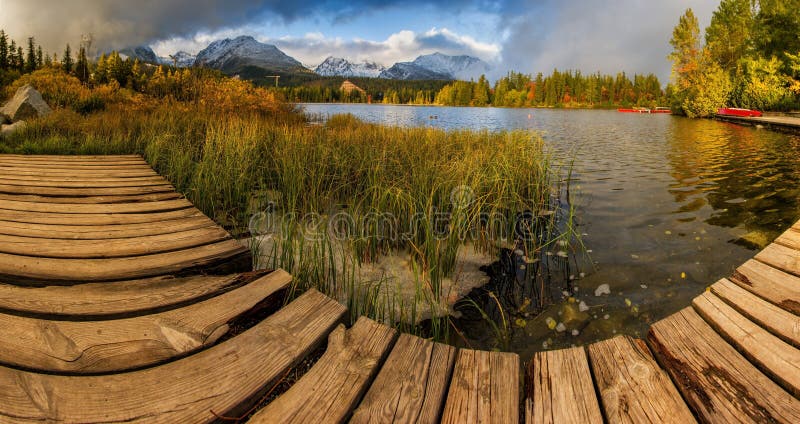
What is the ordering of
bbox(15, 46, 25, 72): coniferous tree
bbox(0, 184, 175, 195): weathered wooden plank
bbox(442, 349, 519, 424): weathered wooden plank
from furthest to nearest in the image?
bbox(15, 46, 25, 72): coniferous tree < bbox(0, 184, 175, 195): weathered wooden plank < bbox(442, 349, 519, 424): weathered wooden plank

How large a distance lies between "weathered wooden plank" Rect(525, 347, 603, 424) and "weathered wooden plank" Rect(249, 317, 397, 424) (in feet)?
1.90

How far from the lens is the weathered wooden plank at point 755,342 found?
145 cm

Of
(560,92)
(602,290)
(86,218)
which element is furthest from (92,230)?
(560,92)

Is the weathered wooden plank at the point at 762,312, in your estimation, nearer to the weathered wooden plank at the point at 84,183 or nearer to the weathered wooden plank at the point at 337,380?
the weathered wooden plank at the point at 337,380

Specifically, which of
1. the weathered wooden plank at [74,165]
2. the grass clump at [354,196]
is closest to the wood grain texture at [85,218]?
the grass clump at [354,196]

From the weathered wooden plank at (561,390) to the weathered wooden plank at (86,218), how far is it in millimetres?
2899

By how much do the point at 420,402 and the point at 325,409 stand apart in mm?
320

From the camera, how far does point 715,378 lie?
143cm

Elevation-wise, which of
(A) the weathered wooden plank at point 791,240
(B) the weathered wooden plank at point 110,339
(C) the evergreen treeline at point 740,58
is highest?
(C) the evergreen treeline at point 740,58

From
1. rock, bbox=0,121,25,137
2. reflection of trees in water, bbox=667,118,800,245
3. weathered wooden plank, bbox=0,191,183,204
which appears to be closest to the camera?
weathered wooden plank, bbox=0,191,183,204

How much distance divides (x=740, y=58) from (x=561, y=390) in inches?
A: 1671

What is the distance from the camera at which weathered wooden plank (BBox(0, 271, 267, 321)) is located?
167 centimetres

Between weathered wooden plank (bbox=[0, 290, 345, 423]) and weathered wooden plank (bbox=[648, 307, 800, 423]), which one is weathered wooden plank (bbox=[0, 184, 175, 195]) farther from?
weathered wooden plank (bbox=[648, 307, 800, 423])

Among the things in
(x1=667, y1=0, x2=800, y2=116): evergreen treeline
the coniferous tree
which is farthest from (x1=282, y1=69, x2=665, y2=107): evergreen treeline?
(x1=667, y1=0, x2=800, y2=116): evergreen treeline
